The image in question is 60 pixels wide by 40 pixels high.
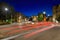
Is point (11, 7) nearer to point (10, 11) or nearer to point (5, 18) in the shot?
point (10, 11)

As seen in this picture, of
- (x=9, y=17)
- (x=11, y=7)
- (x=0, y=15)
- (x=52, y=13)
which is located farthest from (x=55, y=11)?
(x=0, y=15)

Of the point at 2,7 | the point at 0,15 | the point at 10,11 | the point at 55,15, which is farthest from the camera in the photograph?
the point at 55,15

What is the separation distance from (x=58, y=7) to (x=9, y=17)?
196ft

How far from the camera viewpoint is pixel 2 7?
80.9 meters

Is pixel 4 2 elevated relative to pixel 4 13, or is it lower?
elevated

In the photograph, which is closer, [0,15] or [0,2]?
[0,15]

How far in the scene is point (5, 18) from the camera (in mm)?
77125

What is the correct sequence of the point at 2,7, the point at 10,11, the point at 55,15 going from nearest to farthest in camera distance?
the point at 2,7
the point at 10,11
the point at 55,15

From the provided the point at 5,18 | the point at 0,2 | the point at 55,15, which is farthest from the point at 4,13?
the point at 55,15

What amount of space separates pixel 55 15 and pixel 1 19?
202 ft

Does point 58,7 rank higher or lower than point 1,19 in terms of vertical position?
higher

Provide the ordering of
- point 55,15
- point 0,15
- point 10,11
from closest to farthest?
point 0,15 → point 10,11 → point 55,15

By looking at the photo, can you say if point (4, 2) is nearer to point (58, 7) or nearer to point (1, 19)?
point (1, 19)

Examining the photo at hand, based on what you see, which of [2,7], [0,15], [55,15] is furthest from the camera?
[55,15]
